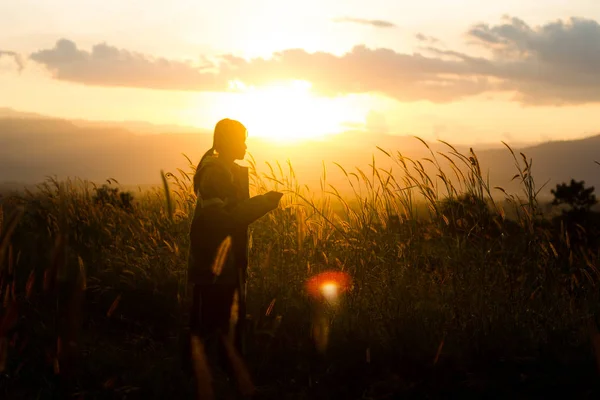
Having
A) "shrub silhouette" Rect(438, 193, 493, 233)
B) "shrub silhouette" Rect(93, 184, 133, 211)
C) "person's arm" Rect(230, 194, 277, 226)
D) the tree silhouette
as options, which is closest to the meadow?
"shrub silhouette" Rect(438, 193, 493, 233)

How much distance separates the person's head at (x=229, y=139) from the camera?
4430 mm

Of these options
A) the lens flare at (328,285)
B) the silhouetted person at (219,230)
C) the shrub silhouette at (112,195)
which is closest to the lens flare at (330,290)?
the lens flare at (328,285)

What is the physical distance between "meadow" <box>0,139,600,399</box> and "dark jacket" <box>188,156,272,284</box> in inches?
24.0

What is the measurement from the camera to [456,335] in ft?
15.2

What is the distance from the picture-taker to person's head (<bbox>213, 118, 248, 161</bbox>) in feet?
14.5

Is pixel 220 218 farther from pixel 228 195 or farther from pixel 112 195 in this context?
pixel 112 195

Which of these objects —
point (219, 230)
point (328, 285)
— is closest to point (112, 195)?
point (328, 285)

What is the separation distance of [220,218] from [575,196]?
1231 cm

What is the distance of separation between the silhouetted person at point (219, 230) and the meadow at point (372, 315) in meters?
0.40

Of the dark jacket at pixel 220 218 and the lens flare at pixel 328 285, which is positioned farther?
the lens flare at pixel 328 285

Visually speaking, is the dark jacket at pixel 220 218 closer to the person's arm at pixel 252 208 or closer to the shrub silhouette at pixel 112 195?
the person's arm at pixel 252 208

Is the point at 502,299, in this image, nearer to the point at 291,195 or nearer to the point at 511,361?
the point at 511,361

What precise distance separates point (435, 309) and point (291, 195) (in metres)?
2.31

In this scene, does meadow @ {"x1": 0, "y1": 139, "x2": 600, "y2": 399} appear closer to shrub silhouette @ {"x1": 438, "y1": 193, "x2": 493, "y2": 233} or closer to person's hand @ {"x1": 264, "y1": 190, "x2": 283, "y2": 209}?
shrub silhouette @ {"x1": 438, "y1": 193, "x2": 493, "y2": 233}
